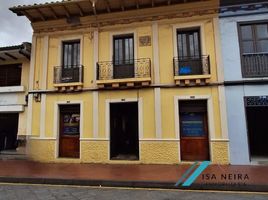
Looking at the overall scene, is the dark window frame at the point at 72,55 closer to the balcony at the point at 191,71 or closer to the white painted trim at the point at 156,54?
the white painted trim at the point at 156,54

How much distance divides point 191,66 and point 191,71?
9.4 inches

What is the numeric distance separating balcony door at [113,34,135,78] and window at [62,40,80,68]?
6.47ft

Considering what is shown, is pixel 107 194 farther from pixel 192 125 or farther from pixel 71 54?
pixel 71 54

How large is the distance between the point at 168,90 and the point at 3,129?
32.2ft

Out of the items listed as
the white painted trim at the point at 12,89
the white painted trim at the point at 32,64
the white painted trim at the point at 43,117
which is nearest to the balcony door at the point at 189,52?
the white painted trim at the point at 43,117

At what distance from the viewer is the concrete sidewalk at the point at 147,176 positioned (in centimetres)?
650

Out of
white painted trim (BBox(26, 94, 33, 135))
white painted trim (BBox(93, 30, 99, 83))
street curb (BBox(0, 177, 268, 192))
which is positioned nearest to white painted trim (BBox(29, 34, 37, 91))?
white painted trim (BBox(26, 94, 33, 135))

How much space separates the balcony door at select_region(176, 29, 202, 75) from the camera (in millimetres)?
10273

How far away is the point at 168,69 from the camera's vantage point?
34.6 feet

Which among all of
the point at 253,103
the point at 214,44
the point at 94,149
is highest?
the point at 214,44

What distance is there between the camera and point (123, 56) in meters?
11.3

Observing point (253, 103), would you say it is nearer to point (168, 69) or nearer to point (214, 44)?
point (214, 44)

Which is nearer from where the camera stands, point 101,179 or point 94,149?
point 101,179

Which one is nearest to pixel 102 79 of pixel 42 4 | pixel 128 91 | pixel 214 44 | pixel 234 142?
pixel 128 91
